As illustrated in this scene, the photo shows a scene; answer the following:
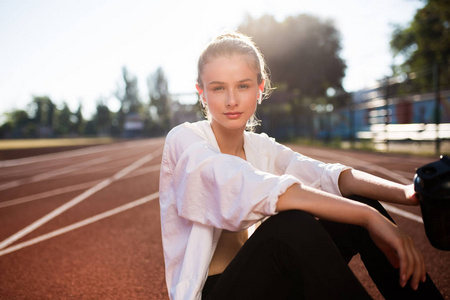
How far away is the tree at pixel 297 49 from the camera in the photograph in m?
25.1

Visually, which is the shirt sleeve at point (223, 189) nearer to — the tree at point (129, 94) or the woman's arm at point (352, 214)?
the woman's arm at point (352, 214)

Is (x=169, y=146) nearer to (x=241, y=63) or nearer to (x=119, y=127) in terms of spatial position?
(x=241, y=63)

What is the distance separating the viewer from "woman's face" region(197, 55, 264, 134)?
1576mm

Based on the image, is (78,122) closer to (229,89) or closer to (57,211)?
(57,211)

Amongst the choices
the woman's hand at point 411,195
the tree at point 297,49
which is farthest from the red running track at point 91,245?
the tree at point 297,49

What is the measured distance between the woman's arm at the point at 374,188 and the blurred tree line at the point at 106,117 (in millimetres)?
70242

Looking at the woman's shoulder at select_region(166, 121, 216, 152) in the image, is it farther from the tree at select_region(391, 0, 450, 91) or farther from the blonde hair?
the tree at select_region(391, 0, 450, 91)

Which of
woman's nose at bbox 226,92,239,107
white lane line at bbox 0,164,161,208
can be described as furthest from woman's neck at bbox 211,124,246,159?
white lane line at bbox 0,164,161,208

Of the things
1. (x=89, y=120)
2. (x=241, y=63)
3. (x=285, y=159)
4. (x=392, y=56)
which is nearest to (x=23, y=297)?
(x=285, y=159)

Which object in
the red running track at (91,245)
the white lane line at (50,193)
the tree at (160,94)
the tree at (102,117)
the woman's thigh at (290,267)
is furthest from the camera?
the tree at (102,117)

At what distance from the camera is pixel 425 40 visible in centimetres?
Result: 2859

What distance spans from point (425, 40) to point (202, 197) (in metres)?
33.7

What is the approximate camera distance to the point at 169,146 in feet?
4.99

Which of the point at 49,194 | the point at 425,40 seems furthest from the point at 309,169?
the point at 425,40
